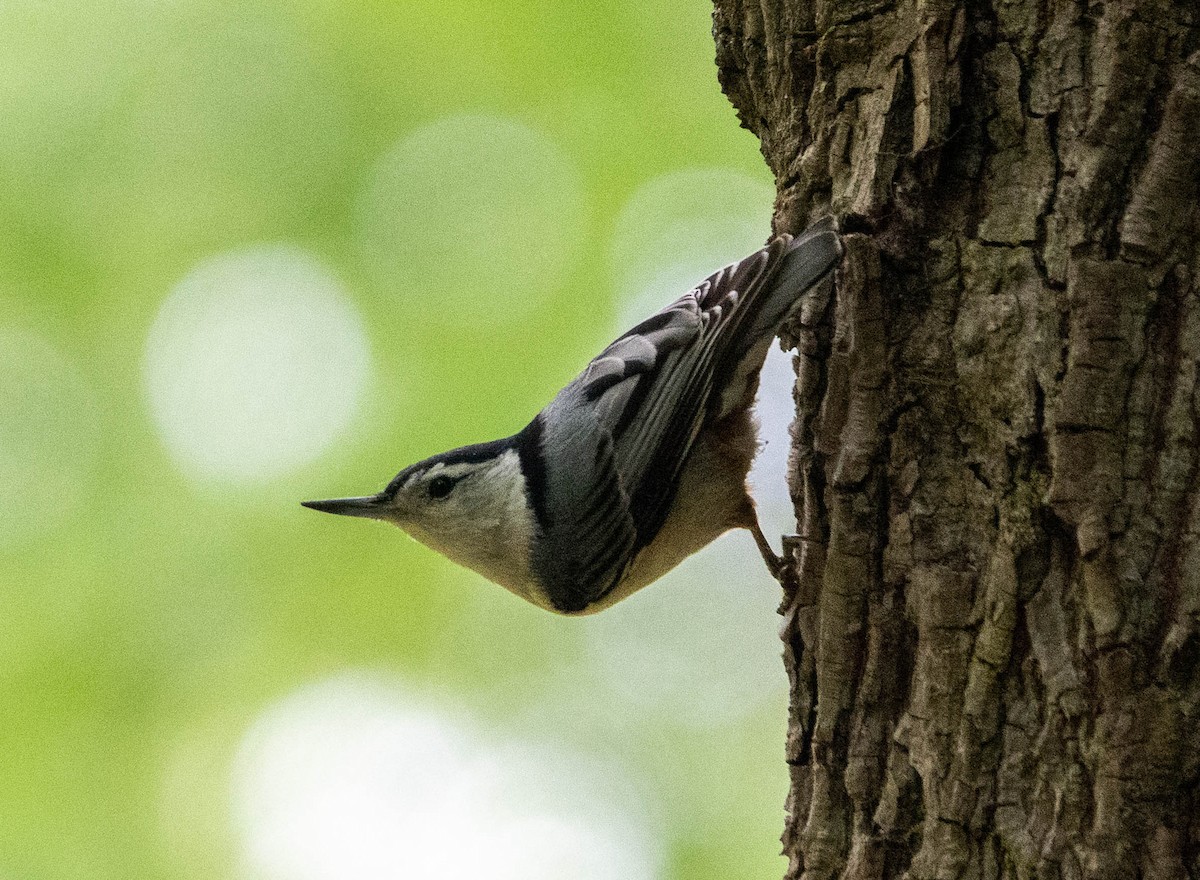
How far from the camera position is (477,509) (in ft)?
10.7

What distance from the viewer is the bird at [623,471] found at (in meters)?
2.80

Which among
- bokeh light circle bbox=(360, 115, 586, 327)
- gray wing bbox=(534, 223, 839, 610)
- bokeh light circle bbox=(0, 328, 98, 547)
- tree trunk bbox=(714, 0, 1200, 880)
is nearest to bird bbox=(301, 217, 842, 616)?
gray wing bbox=(534, 223, 839, 610)

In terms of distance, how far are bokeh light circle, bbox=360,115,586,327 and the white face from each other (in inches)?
79.9

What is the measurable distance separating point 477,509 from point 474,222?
2617 millimetres

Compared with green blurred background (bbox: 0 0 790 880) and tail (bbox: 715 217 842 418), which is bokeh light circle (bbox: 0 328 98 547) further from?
tail (bbox: 715 217 842 418)

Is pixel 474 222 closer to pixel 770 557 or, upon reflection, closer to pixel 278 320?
pixel 278 320

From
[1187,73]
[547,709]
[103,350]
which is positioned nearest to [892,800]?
[1187,73]

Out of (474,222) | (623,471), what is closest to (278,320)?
(474,222)

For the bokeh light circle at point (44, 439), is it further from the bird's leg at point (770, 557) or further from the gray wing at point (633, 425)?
the bird's leg at point (770, 557)

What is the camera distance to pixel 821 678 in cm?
223

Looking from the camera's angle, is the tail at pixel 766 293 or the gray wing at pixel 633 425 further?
the gray wing at pixel 633 425

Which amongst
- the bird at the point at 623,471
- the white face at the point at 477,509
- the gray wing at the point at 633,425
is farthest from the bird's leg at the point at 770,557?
the white face at the point at 477,509

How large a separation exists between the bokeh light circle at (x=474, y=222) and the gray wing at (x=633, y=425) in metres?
2.16

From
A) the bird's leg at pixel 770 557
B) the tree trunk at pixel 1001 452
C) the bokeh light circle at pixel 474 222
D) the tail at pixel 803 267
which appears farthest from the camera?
the bokeh light circle at pixel 474 222
